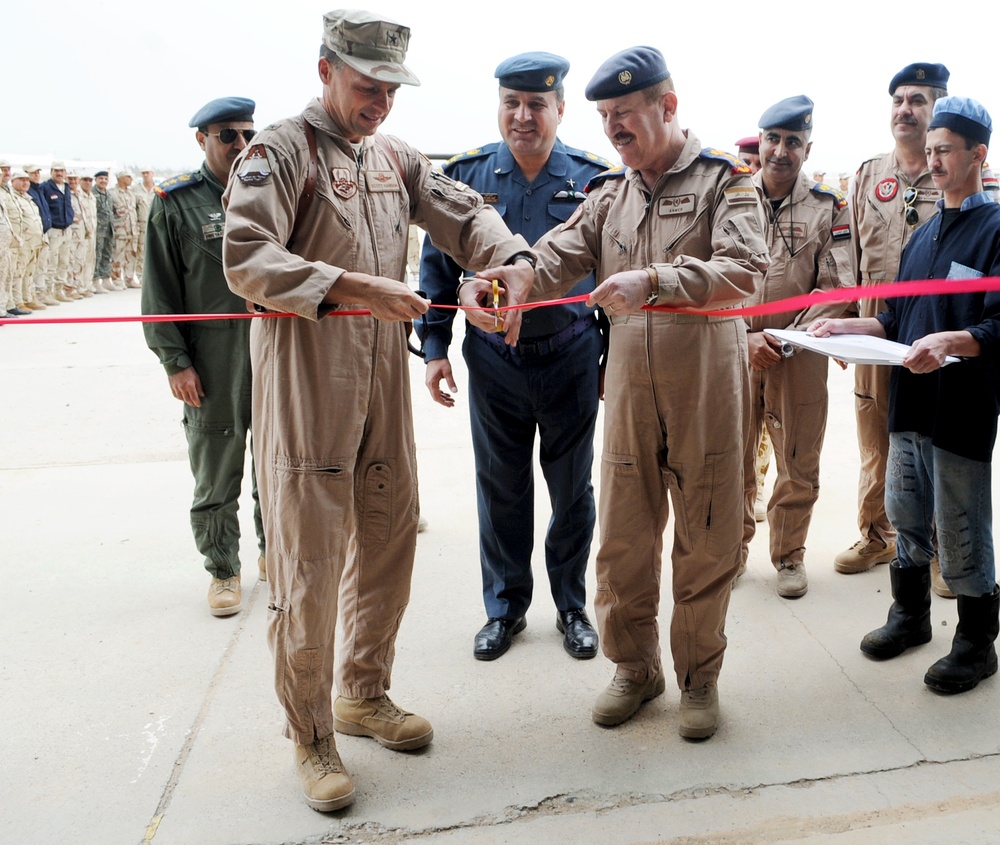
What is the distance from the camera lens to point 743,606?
360cm

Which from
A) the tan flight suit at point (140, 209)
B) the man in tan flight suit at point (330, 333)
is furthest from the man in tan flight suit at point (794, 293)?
the tan flight suit at point (140, 209)

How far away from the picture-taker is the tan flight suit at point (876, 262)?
3.77 m

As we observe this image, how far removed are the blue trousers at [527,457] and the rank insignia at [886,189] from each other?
1521 mm

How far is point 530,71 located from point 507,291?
98cm

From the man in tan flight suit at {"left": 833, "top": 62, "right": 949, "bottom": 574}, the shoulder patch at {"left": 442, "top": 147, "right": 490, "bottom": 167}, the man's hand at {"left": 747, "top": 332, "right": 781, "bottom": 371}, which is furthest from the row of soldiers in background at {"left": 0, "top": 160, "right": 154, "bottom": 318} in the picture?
the man in tan flight suit at {"left": 833, "top": 62, "right": 949, "bottom": 574}

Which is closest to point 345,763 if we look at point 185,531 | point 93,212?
point 185,531

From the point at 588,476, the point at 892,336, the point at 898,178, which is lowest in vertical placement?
the point at 588,476

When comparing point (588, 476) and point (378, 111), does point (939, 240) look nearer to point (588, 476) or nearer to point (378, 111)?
point (588, 476)

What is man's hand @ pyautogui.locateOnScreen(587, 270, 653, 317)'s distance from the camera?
91.9 inches

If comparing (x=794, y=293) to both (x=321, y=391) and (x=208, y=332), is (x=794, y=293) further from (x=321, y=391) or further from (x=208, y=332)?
(x=208, y=332)

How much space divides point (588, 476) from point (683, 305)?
0.99 m

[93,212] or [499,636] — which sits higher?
[93,212]

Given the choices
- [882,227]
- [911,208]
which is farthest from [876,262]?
[911,208]

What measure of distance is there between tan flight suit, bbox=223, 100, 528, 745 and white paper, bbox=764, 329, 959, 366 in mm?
934
